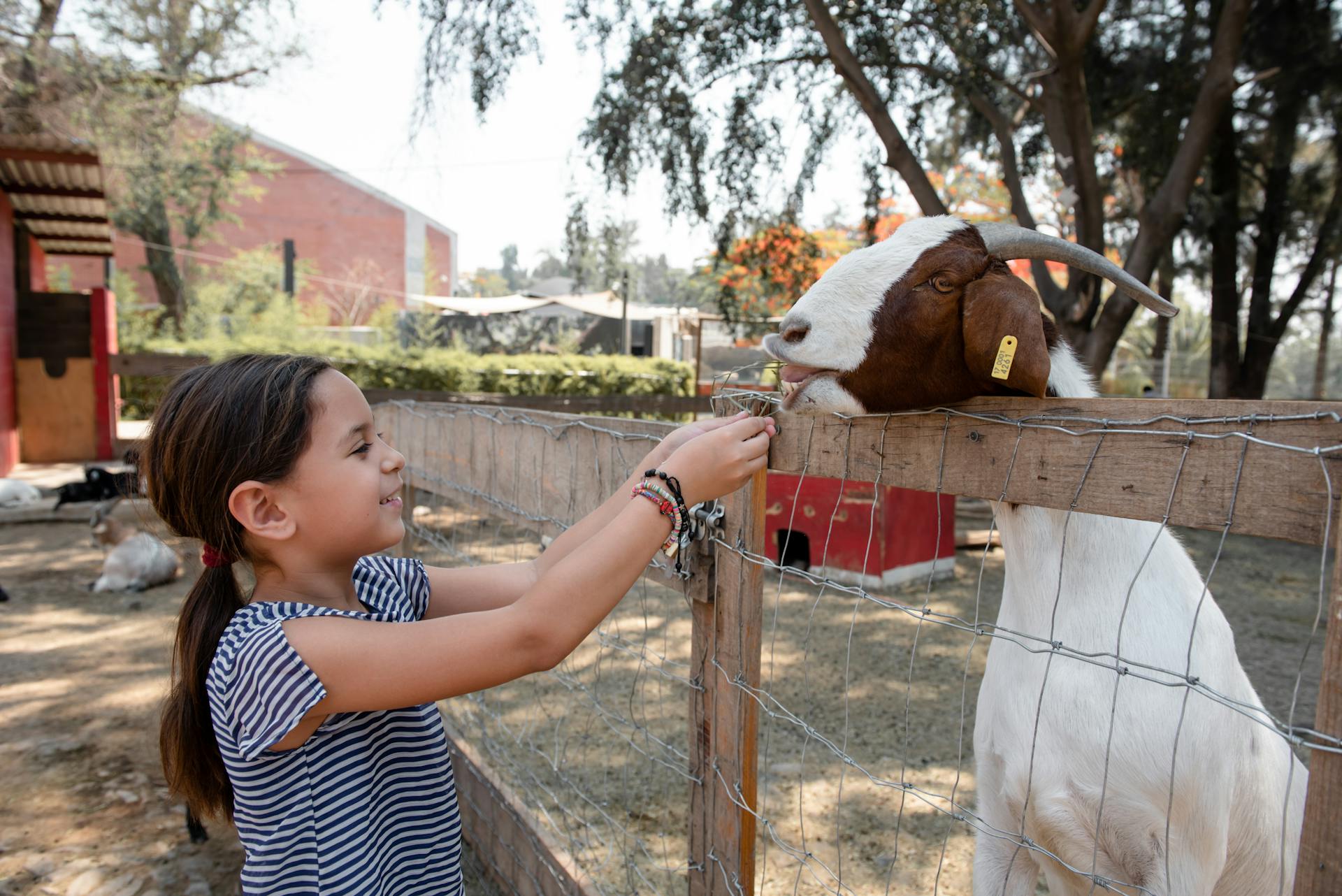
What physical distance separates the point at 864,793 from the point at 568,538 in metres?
2.51

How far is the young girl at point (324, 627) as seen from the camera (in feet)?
3.87

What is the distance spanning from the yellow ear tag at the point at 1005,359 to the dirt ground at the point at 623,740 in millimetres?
594

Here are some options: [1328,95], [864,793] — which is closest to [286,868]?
[864,793]

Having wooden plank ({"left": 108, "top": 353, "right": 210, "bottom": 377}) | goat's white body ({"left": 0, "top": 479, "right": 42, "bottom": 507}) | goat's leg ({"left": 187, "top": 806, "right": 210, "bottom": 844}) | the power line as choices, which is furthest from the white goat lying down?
the power line

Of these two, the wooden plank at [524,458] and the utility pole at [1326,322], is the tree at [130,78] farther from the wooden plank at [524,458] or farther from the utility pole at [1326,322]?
the utility pole at [1326,322]

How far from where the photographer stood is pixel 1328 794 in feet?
2.72

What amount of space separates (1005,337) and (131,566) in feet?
22.5

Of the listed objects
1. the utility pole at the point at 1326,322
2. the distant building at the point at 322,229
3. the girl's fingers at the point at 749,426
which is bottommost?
the girl's fingers at the point at 749,426

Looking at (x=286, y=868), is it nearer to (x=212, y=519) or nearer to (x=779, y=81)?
(x=212, y=519)

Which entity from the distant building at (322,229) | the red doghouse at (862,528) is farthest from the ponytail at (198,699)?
the distant building at (322,229)

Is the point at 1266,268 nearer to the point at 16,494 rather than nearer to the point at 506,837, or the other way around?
the point at 506,837

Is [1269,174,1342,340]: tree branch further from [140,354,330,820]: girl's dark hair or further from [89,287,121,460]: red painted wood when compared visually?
[89,287,121,460]: red painted wood

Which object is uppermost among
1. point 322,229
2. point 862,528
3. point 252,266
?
point 322,229

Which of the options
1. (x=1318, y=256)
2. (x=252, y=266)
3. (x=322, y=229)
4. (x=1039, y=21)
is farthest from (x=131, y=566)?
(x=322, y=229)
